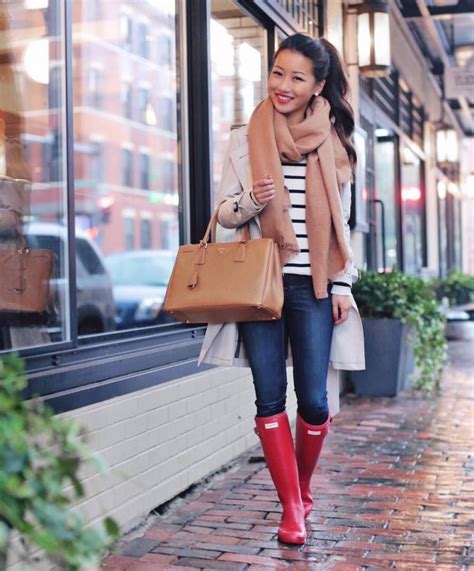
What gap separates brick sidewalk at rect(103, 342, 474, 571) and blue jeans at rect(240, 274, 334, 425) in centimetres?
47

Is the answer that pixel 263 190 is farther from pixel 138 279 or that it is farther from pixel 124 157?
pixel 124 157

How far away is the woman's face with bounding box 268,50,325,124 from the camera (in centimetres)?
319

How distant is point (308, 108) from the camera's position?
333 centimetres

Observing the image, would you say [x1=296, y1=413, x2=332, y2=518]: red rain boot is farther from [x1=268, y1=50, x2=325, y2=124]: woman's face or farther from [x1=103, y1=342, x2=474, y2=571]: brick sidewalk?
[x1=268, y1=50, x2=325, y2=124]: woman's face

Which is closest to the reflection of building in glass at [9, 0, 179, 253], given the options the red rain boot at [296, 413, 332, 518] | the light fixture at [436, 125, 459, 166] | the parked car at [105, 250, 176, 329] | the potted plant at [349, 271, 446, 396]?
the parked car at [105, 250, 176, 329]

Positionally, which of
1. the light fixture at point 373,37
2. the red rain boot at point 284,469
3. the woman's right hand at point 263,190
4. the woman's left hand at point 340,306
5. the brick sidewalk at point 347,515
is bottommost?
the brick sidewalk at point 347,515

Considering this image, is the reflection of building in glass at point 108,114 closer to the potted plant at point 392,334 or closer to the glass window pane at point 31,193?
the glass window pane at point 31,193

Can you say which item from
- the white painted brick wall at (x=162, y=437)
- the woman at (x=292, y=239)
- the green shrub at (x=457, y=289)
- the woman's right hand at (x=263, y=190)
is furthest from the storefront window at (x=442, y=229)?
the woman's right hand at (x=263, y=190)

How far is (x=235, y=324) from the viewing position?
10.5 ft

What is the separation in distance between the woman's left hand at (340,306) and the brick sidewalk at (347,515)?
2.46 ft

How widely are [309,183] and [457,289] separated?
9853mm

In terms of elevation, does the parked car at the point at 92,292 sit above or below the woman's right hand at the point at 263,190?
below

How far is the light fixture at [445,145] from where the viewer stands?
43.9 feet

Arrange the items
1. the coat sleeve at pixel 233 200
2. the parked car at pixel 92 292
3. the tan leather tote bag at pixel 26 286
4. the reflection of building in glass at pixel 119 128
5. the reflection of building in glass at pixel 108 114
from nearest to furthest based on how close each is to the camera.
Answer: the coat sleeve at pixel 233 200
the tan leather tote bag at pixel 26 286
the reflection of building in glass at pixel 108 114
the parked car at pixel 92 292
the reflection of building in glass at pixel 119 128
